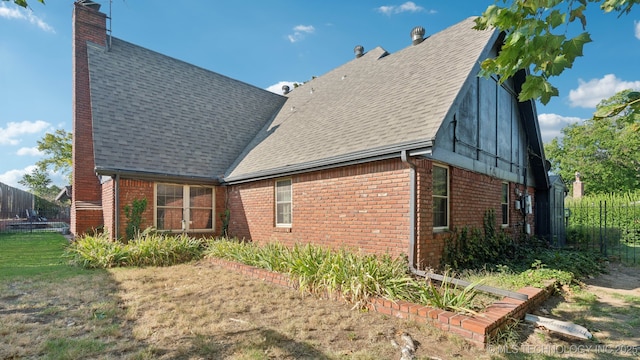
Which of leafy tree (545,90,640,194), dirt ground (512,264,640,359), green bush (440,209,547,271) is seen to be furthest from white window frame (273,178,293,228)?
leafy tree (545,90,640,194)

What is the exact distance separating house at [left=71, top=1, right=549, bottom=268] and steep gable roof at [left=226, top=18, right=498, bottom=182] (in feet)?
0.18

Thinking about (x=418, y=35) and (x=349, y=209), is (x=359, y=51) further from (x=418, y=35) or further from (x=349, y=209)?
(x=349, y=209)

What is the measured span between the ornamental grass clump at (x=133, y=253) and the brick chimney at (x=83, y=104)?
171 inches

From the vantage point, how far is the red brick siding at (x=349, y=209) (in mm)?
6527

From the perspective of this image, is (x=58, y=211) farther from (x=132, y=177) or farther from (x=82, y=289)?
(x=82, y=289)

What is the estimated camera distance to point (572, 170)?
34.4 m

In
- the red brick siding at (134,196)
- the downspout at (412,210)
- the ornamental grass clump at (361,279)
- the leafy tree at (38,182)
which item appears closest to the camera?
the ornamental grass clump at (361,279)

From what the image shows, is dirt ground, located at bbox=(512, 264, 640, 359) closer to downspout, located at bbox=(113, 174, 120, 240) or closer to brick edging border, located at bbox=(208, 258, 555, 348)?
brick edging border, located at bbox=(208, 258, 555, 348)

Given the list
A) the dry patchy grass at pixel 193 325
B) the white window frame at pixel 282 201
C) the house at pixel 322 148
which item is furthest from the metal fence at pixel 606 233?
the dry patchy grass at pixel 193 325

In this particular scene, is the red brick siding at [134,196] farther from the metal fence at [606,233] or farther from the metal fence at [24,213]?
the metal fence at [606,233]

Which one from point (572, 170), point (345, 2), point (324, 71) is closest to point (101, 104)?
point (345, 2)

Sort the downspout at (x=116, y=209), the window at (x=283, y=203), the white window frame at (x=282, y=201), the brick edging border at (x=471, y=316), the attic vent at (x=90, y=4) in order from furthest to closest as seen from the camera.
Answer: the attic vent at (x=90, y=4), the downspout at (x=116, y=209), the window at (x=283, y=203), the white window frame at (x=282, y=201), the brick edging border at (x=471, y=316)

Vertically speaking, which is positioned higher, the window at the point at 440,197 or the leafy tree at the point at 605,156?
the leafy tree at the point at 605,156

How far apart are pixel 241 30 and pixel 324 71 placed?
21.8 feet
